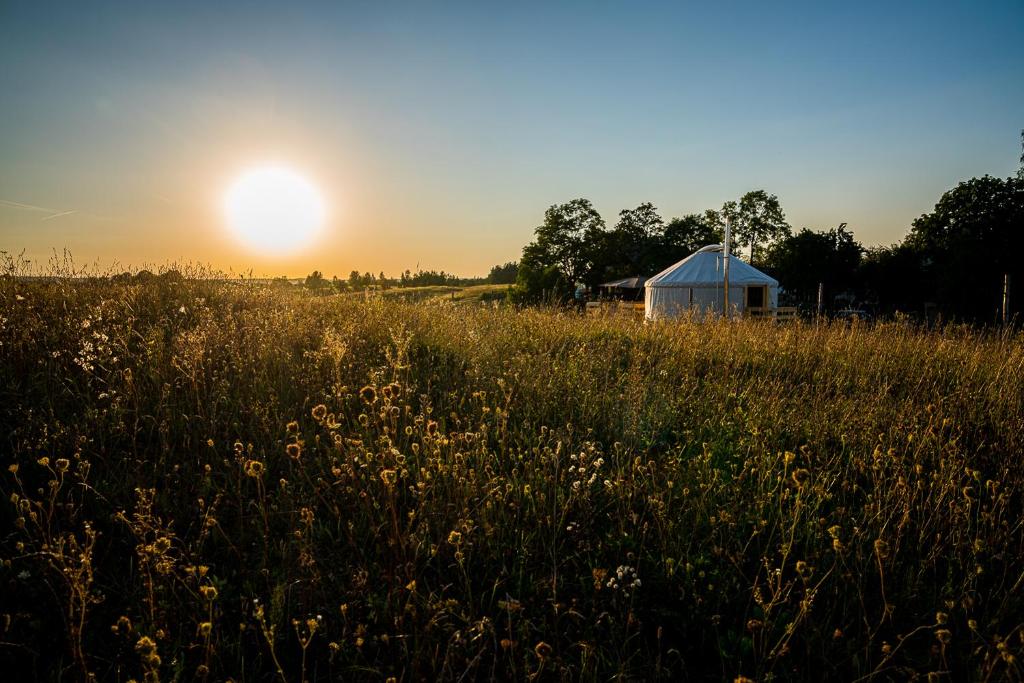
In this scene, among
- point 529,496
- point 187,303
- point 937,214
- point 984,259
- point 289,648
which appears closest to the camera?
point 289,648

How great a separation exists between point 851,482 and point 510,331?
3.86 m

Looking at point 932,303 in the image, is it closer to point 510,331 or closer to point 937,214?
point 937,214

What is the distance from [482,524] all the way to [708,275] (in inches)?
962

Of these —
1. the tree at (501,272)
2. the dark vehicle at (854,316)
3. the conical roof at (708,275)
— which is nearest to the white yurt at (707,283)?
the conical roof at (708,275)

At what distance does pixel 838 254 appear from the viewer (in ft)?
102

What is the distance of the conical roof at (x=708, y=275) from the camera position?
23.7 m

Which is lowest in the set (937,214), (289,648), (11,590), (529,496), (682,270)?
(289,648)

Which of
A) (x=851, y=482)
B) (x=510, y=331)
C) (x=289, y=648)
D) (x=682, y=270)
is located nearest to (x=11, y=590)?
(x=289, y=648)

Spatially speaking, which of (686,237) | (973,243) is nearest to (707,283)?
(973,243)

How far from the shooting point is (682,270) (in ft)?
80.6

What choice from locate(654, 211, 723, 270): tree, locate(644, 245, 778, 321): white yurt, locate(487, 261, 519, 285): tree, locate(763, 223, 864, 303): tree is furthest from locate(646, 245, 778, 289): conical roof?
locate(487, 261, 519, 285): tree

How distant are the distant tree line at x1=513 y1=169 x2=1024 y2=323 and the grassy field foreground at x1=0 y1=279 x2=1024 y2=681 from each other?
4.23 m

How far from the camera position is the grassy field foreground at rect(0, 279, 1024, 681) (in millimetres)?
1652

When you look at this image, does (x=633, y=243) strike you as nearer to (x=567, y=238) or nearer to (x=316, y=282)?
(x=567, y=238)
